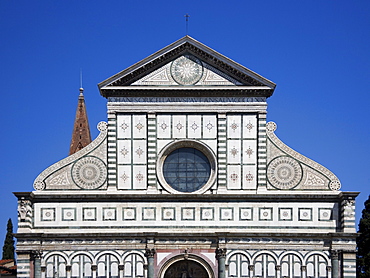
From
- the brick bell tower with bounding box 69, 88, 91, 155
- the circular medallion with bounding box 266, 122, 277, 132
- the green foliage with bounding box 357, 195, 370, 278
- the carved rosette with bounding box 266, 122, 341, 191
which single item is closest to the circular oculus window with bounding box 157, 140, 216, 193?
the carved rosette with bounding box 266, 122, 341, 191

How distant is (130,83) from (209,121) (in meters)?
3.30

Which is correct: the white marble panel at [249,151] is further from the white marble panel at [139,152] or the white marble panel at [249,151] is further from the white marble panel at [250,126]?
the white marble panel at [139,152]

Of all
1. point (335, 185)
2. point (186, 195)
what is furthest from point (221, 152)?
point (335, 185)

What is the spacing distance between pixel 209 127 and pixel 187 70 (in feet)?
7.70

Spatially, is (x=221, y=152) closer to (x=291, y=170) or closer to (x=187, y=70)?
(x=291, y=170)

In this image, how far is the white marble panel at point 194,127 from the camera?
110 ft

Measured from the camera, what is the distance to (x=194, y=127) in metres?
33.7

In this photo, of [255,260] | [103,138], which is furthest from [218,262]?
[103,138]

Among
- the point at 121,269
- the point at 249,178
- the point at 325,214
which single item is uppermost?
the point at 249,178

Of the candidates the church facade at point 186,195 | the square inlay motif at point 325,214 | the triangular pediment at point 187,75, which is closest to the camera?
the church facade at point 186,195

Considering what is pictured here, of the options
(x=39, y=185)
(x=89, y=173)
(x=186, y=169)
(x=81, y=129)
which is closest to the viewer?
(x=39, y=185)

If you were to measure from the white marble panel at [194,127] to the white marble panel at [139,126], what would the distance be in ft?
5.51

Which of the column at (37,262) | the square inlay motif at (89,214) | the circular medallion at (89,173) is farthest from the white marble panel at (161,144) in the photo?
the column at (37,262)

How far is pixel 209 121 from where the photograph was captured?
33750mm
